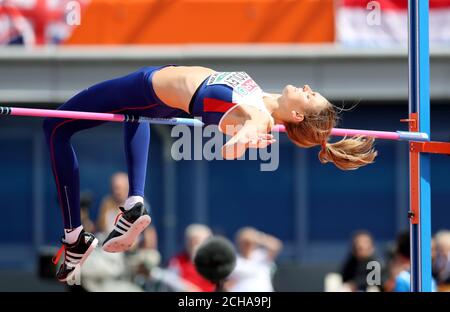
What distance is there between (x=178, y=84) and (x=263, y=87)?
21.1 ft

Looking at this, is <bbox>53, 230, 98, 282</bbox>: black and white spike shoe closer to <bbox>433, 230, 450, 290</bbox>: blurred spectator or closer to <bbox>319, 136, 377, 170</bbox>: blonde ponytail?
<bbox>319, 136, 377, 170</bbox>: blonde ponytail

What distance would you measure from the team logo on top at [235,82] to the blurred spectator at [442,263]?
3307mm

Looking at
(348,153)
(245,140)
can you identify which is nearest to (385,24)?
(348,153)

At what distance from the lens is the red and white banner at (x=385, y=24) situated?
11680 millimetres

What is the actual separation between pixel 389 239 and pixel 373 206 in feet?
1.35

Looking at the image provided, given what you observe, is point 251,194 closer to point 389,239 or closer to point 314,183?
point 314,183

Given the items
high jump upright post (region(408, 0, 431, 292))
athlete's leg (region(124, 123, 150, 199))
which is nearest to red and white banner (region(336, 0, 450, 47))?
high jump upright post (region(408, 0, 431, 292))

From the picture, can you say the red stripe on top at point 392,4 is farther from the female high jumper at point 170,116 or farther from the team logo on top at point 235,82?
the team logo on top at point 235,82

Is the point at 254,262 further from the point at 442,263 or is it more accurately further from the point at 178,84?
the point at 178,84

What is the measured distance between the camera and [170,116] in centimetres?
567

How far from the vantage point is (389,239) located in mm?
12609

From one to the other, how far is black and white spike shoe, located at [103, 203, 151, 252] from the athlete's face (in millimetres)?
903
